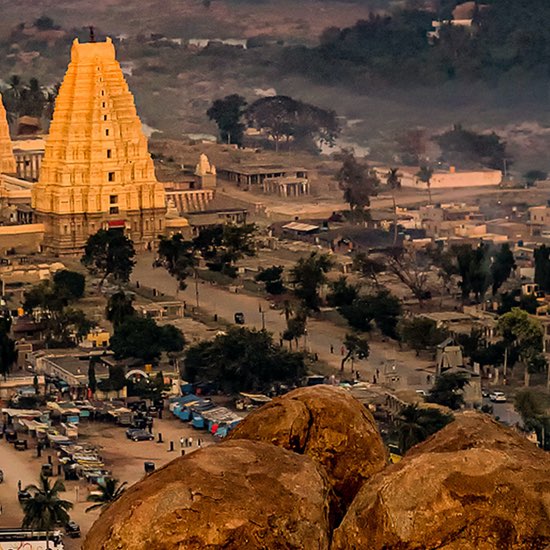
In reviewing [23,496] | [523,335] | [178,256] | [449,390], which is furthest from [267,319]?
[23,496]

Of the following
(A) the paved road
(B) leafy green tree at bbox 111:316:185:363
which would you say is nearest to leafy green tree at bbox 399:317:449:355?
(A) the paved road

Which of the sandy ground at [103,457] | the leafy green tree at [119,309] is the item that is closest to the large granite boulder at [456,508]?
the sandy ground at [103,457]

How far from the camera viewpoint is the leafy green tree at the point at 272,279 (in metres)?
53.0

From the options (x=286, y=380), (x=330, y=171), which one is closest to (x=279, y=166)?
(x=330, y=171)

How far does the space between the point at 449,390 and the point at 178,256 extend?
1900 cm

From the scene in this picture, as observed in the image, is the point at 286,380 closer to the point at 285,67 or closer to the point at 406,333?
the point at 406,333

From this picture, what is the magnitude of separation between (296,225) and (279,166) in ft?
36.8

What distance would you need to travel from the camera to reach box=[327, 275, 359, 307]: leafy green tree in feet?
165

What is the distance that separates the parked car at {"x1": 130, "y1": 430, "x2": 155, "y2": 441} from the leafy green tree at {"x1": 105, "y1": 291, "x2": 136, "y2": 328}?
33.3 ft

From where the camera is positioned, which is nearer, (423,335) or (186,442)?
(186,442)

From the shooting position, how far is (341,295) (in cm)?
5044

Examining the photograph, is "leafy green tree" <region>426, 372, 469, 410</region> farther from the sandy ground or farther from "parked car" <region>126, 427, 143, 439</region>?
"parked car" <region>126, 427, 143, 439</region>

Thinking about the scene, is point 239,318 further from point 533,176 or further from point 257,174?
point 257,174

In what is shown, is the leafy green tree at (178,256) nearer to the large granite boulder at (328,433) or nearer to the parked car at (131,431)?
the parked car at (131,431)
